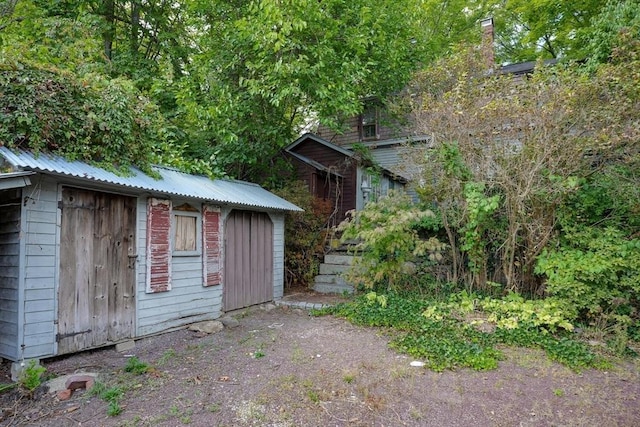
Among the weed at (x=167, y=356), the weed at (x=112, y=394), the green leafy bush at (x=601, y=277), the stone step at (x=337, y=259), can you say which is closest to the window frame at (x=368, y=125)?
the stone step at (x=337, y=259)

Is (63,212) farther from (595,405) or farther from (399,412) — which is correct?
(595,405)

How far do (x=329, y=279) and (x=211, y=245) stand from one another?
3.60 m

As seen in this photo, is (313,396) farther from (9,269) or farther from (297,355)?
(9,269)

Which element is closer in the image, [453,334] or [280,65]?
[453,334]

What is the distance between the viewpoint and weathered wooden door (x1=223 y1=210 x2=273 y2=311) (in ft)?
23.4

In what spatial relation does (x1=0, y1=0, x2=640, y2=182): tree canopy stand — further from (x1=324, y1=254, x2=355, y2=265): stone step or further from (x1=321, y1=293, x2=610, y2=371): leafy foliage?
(x1=321, y1=293, x2=610, y2=371): leafy foliage

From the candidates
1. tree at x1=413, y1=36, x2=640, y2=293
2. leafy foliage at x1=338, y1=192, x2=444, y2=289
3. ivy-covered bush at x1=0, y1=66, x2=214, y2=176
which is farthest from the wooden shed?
tree at x1=413, y1=36, x2=640, y2=293

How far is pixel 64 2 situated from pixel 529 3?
48.6ft

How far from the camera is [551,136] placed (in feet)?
19.8

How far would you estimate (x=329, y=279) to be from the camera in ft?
30.7

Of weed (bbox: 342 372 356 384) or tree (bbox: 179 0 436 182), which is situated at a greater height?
tree (bbox: 179 0 436 182)

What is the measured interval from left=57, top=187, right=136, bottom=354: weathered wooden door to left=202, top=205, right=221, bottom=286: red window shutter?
4.33 feet

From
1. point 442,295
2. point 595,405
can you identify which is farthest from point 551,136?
point 595,405

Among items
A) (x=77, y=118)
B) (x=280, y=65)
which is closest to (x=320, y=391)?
(x=77, y=118)
